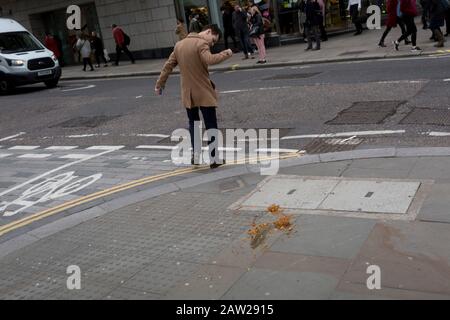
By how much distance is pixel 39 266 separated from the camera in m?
5.06

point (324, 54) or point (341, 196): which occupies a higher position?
point (324, 54)

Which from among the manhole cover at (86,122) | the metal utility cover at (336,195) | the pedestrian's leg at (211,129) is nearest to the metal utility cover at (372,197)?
the metal utility cover at (336,195)

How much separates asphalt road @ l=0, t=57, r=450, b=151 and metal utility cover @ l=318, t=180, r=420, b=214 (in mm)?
A: 1741

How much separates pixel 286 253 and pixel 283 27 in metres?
19.1

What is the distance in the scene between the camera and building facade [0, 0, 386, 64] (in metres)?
22.4

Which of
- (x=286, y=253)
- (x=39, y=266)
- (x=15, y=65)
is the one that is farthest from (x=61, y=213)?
(x=15, y=65)

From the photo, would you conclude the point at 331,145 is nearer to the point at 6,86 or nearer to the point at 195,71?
the point at 195,71

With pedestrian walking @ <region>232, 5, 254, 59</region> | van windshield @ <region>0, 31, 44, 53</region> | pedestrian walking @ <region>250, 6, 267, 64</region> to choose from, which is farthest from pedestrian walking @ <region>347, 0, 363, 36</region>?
van windshield @ <region>0, 31, 44, 53</region>

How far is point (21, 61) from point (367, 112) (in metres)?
13.9

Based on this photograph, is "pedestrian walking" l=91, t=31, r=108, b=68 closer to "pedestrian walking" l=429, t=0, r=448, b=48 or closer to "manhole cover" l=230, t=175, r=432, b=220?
"pedestrian walking" l=429, t=0, r=448, b=48

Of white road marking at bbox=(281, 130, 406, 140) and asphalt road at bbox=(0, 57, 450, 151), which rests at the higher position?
asphalt road at bbox=(0, 57, 450, 151)

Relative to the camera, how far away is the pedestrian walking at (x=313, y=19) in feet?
60.1

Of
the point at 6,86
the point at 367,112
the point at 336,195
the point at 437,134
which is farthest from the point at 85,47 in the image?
the point at 336,195

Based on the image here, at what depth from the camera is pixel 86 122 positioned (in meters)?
12.3
